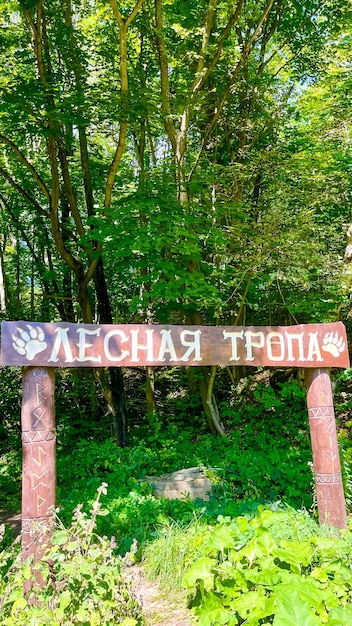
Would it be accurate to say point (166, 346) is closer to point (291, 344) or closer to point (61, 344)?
point (61, 344)

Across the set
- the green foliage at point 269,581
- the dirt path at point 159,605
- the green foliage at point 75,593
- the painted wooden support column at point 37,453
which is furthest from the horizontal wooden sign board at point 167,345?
the dirt path at point 159,605

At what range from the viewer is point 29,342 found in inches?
118

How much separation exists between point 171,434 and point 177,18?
6.54 metres

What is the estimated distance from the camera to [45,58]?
7.07 meters

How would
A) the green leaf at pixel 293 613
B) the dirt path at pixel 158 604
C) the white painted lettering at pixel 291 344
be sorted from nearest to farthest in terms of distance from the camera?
the green leaf at pixel 293 613 → the dirt path at pixel 158 604 → the white painted lettering at pixel 291 344

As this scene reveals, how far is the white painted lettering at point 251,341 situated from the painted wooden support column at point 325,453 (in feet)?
1.69

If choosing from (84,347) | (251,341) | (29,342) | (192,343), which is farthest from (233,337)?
(29,342)

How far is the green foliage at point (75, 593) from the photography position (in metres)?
2.16

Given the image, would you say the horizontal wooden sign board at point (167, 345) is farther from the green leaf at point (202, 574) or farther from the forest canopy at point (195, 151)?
the forest canopy at point (195, 151)

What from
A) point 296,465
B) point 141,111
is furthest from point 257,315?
point 141,111

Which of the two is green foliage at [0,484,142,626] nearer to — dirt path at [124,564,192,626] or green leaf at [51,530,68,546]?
green leaf at [51,530,68,546]

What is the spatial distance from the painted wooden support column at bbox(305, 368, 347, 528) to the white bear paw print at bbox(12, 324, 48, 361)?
2.14 meters

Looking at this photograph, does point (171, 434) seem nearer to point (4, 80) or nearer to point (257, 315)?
point (257, 315)

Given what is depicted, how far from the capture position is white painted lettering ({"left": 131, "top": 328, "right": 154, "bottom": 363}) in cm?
326
